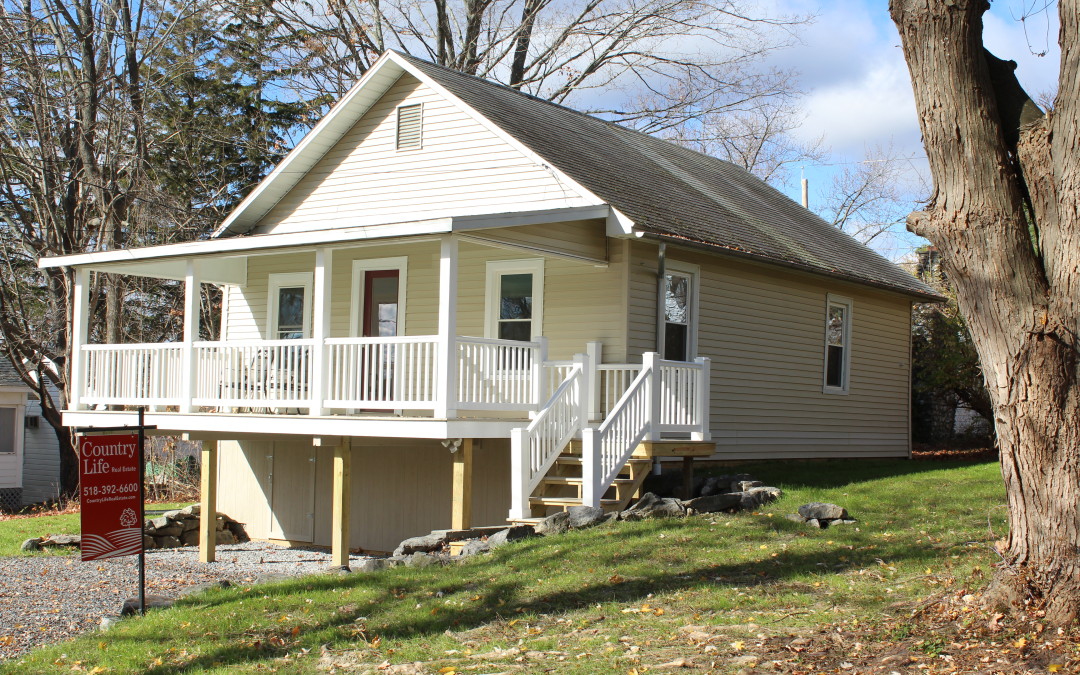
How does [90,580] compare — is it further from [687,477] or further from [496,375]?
[687,477]

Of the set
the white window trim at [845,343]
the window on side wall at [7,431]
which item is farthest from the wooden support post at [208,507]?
the window on side wall at [7,431]

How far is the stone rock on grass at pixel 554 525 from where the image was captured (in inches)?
428

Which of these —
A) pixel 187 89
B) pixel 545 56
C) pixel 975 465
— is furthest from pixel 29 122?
pixel 975 465

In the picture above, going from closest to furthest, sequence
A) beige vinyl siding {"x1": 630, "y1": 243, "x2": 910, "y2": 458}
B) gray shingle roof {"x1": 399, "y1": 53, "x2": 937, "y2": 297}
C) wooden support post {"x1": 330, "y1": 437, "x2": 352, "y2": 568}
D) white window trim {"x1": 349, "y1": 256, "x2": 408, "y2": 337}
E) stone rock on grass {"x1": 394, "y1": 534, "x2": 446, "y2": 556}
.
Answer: stone rock on grass {"x1": 394, "y1": 534, "x2": 446, "y2": 556}, wooden support post {"x1": 330, "y1": 437, "x2": 352, "y2": 568}, gray shingle roof {"x1": 399, "y1": 53, "x2": 937, "y2": 297}, beige vinyl siding {"x1": 630, "y1": 243, "x2": 910, "y2": 458}, white window trim {"x1": 349, "y1": 256, "x2": 408, "y2": 337}

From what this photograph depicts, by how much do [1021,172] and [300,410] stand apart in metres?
10.9

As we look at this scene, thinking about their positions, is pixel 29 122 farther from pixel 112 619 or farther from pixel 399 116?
pixel 112 619

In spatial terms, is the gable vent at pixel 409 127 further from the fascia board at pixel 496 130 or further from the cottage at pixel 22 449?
the cottage at pixel 22 449

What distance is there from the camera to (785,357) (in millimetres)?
16859

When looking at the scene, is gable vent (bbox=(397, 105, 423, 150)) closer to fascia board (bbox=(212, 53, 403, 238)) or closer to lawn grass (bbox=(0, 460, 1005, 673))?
fascia board (bbox=(212, 53, 403, 238))

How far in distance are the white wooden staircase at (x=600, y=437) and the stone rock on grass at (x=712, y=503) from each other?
881 millimetres

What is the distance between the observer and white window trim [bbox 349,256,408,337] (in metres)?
15.9

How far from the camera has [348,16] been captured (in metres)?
28.2

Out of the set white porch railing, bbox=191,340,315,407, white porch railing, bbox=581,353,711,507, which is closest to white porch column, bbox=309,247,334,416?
white porch railing, bbox=191,340,315,407

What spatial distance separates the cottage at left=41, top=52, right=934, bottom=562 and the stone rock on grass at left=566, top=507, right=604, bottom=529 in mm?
469
